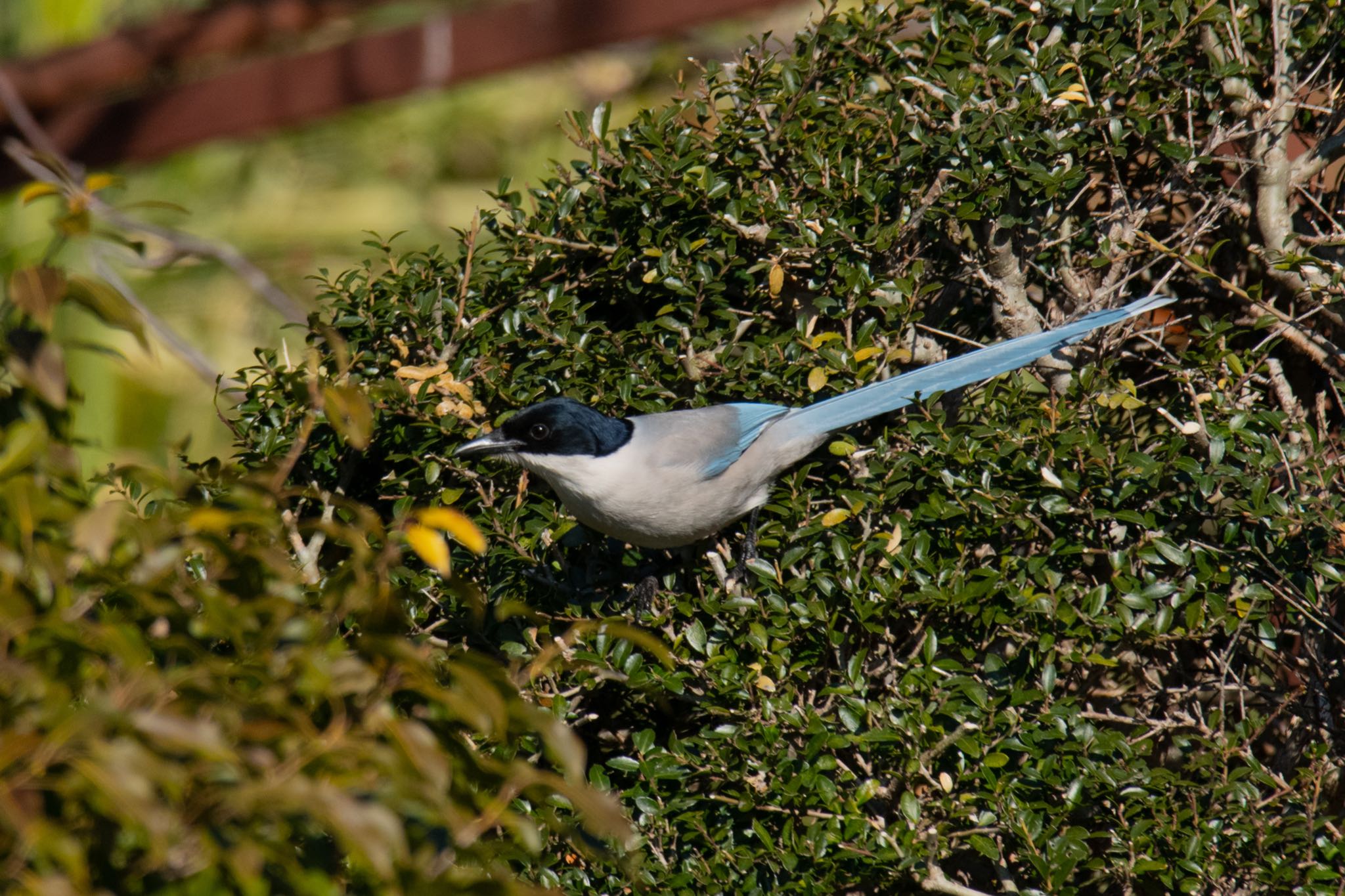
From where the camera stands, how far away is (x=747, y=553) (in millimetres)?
2688

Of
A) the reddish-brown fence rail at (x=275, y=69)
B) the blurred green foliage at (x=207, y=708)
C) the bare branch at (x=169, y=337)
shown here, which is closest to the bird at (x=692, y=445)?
the bare branch at (x=169, y=337)

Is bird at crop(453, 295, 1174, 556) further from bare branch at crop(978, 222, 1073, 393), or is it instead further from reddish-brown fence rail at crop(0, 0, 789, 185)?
reddish-brown fence rail at crop(0, 0, 789, 185)

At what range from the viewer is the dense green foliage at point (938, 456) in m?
2.29

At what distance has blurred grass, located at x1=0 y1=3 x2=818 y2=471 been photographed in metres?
7.63

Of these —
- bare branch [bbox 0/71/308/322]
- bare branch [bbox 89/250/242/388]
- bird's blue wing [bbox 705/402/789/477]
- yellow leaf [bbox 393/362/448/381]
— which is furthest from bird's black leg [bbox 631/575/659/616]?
bare branch [bbox 89/250/242/388]

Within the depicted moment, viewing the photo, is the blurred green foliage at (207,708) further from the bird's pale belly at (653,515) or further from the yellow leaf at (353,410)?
the bird's pale belly at (653,515)

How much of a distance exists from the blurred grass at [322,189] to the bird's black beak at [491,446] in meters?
5.12

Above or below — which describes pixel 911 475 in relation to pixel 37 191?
below

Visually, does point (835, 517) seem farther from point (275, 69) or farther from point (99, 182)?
point (275, 69)

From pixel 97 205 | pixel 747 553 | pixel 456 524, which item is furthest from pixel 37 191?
pixel 747 553

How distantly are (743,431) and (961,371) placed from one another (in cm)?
55

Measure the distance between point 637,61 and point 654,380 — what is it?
707 centimetres

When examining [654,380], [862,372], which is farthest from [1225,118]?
[654,380]

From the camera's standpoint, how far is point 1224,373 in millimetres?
2502
